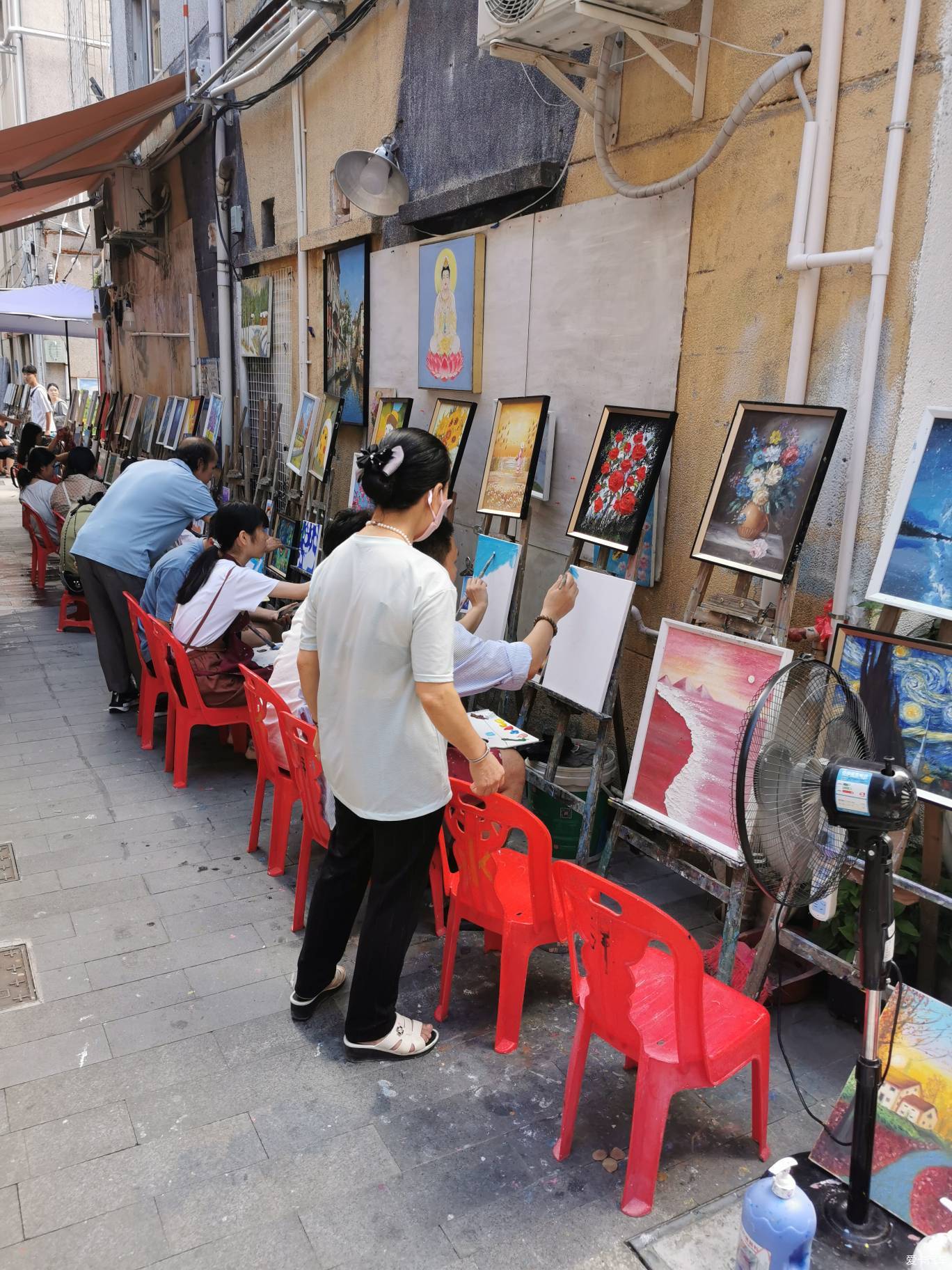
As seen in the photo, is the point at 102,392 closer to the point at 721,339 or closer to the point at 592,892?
the point at 721,339

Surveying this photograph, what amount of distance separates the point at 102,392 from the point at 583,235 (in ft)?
43.6

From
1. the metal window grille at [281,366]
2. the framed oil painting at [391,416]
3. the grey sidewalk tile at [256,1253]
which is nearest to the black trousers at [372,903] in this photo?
the grey sidewalk tile at [256,1253]

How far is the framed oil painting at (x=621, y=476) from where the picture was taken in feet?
11.8

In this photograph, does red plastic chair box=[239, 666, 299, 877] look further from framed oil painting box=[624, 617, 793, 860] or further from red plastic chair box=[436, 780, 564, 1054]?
framed oil painting box=[624, 617, 793, 860]

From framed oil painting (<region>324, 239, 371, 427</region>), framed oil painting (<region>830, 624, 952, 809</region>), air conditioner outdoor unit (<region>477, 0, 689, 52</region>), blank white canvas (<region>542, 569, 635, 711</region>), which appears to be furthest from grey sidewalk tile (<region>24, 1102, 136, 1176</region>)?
framed oil painting (<region>324, 239, 371, 427</region>)

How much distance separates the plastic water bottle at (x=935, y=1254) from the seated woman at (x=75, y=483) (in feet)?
25.8

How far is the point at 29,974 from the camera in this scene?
324 cm

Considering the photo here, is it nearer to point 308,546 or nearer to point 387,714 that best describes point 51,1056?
point 387,714

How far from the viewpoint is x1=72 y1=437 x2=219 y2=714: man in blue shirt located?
226 inches

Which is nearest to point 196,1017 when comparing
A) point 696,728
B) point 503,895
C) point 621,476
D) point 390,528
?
point 503,895

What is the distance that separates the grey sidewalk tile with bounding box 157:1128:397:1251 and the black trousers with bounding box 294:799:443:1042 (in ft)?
1.23

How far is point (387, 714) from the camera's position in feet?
8.38

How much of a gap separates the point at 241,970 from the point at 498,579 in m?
2.03

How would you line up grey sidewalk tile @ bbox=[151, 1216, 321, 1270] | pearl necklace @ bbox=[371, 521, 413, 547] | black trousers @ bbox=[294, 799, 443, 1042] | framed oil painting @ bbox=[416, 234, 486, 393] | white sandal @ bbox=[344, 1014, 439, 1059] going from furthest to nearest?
framed oil painting @ bbox=[416, 234, 486, 393], white sandal @ bbox=[344, 1014, 439, 1059], black trousers @ bbox=[294, 799, 443, 1042], pearl necklace @ bbox=[371, 521, 413, 547], grey sidewalk tile @ bbox=[151, 1216, 321, 1270]
